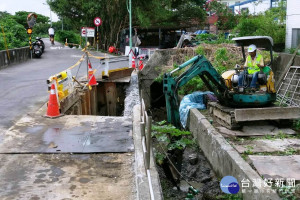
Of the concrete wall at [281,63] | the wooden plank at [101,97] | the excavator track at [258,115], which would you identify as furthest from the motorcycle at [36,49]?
the excavator track at [258,115]

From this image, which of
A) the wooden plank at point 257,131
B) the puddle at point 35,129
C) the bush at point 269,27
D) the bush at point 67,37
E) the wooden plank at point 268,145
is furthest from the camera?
the bush at point 67,37

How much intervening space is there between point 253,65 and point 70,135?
600 centimetres

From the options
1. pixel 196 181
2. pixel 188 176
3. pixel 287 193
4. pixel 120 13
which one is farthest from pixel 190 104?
pixel 120 13

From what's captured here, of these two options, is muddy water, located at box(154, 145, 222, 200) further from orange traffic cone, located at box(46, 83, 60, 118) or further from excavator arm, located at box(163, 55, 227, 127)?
orange traffic cone, located at box(46, 83, 60, 118)

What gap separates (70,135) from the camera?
7508 millimetres

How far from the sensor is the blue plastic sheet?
530 inches

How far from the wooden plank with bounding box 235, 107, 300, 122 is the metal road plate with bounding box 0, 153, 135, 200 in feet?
15.2

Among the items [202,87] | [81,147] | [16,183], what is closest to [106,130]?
[81,147]

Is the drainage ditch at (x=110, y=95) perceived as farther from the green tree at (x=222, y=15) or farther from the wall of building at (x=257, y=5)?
the green tree at (x=222, y=15)

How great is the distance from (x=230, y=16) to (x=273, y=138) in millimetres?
28360

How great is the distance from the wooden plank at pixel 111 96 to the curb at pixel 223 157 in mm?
3725

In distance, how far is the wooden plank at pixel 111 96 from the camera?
1475 cm

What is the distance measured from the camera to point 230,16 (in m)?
35.8

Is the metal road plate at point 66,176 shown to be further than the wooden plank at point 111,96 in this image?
No
